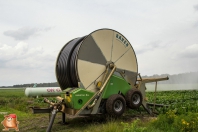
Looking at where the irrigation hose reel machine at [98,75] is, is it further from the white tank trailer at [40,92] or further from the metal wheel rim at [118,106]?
the white tank trailer at [40,92]

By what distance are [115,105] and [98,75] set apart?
129cm

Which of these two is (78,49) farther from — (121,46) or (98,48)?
(121,46)

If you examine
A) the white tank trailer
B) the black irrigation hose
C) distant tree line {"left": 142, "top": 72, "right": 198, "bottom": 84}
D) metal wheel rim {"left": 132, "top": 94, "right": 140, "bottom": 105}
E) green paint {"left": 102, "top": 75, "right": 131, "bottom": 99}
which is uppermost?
distant tree line {"left": 142, "top": 72, "right": 198, "bottom": 84}

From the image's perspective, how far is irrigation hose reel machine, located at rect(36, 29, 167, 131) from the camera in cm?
838

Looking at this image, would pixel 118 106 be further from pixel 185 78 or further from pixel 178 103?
pixel 185 78

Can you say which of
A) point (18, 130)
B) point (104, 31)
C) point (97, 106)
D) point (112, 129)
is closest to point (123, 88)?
point (97, 106)

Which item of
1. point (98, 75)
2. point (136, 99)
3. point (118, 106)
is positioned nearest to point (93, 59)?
point (98, 75)

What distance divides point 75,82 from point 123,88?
1.99 meters

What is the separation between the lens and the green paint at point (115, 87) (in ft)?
29.2

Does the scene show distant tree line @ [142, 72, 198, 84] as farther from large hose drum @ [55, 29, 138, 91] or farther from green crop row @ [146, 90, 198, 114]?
large hose drum @ [55, 29, 138, 91]

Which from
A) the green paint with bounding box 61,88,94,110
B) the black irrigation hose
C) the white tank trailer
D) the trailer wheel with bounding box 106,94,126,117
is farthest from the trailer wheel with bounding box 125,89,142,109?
the white tank trailer

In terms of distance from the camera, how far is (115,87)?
9.17 metres

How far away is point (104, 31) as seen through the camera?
9172 mm

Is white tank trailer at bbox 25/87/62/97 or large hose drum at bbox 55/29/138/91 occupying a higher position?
large hose drum at bbox 55/29/138/91
